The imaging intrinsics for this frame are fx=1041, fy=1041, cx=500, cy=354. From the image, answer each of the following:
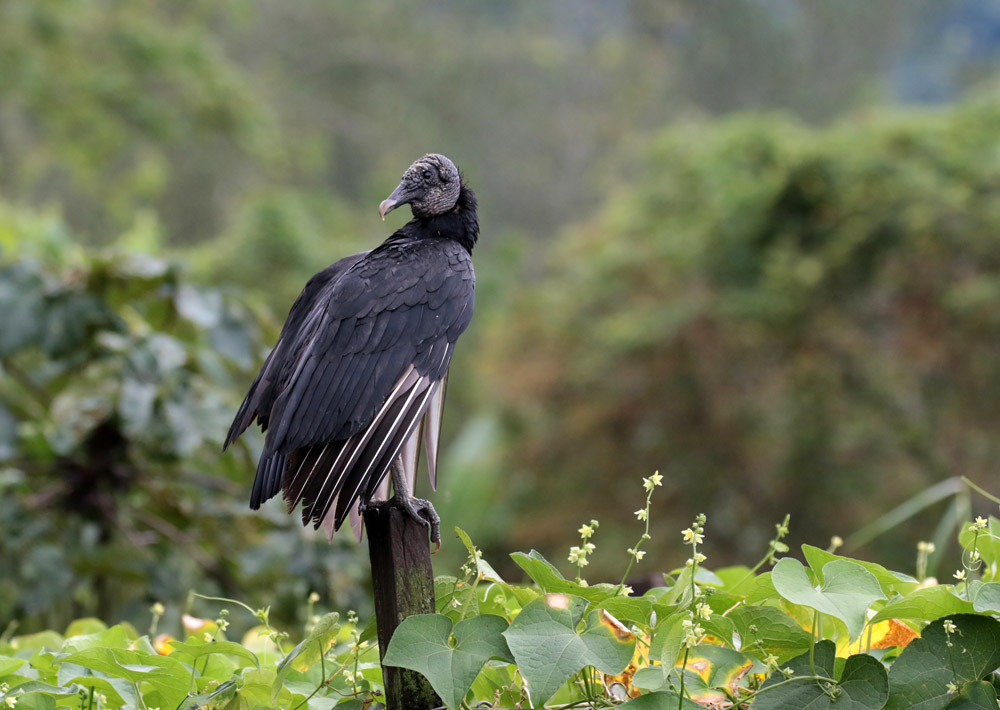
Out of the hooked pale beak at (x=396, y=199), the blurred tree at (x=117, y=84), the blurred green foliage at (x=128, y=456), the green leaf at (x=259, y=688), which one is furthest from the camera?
the blurred tree at (x=117, y=84)

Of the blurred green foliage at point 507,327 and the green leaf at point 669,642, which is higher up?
the blurred green foliage at point 507,327

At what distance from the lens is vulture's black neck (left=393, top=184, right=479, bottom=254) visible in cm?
175

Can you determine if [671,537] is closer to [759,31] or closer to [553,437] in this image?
[553,437]

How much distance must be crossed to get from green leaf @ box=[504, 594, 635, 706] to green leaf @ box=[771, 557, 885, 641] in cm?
18

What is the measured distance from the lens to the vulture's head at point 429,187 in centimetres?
173

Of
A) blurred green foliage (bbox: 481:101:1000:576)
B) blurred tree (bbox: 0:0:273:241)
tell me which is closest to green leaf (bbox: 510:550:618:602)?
blurred green foliage (bbox: 481:101:1000:576)

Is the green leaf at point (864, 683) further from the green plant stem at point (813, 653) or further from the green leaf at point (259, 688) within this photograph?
the green leaf at point (259, 688)

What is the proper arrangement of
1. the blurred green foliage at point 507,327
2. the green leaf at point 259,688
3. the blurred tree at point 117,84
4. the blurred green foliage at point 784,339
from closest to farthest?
the green leaf at point 259,688, the blurred green foliage at point 507,327, the blurred green foliage at point 784,339, the blurred tree at point 117,84

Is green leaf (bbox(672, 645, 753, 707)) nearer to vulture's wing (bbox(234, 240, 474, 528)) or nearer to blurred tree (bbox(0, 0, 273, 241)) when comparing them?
vulture's wing (bbox(234, 240, 474, 528))

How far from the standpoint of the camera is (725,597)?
129 centimetres

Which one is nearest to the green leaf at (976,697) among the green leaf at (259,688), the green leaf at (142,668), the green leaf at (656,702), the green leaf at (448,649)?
the green leaf at (656,702)

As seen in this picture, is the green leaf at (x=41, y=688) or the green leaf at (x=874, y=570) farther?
the green leaf at (x=41, y=688)

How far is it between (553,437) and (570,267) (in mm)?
1810

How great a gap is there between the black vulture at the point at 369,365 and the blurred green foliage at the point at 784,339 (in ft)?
18.7
